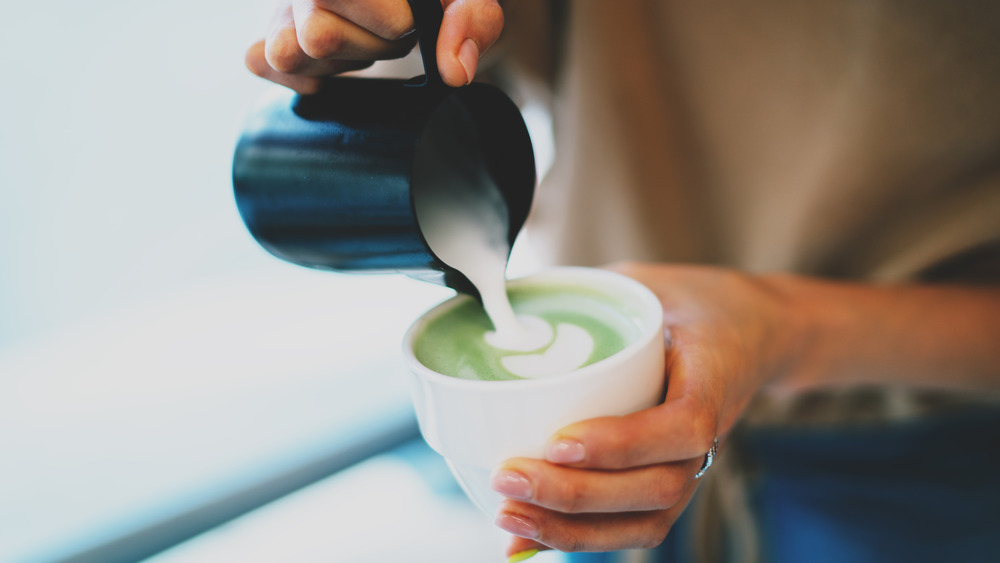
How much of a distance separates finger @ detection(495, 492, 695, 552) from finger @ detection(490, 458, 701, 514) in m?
0.02

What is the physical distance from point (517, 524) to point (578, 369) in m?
0.15

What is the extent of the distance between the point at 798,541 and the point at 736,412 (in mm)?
484

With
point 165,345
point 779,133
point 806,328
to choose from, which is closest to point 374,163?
point 806,328

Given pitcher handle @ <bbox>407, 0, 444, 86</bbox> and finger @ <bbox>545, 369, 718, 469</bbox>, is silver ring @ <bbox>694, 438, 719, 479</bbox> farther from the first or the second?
pitcher handle @ <bbox>407, 0, 444, 86</bbox>

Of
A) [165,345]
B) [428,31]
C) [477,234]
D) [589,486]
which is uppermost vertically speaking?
[428,31]

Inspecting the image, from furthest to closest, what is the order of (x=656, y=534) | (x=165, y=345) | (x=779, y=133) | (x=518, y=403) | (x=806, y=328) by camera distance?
(x=165, y=345), (x=779, y=133), (x=806, y=328), (x=656, y=534), (x=518, y=403)

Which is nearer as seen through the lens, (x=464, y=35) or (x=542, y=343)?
(x=464, y=35)

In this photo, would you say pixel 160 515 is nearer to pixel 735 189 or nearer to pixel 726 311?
pixel 726 311

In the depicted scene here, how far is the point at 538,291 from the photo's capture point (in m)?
0.75

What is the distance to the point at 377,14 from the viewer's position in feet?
1.72

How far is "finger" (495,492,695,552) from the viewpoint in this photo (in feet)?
1.77

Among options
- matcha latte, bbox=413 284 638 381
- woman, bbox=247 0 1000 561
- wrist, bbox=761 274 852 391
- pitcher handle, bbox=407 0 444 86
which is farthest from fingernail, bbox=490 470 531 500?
wrist, bbox=761 274 852 391

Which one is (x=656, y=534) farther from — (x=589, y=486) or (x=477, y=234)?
(x=477, y=234)

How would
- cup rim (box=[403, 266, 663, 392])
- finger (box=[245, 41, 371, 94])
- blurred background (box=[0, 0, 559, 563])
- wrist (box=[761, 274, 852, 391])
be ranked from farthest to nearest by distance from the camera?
blurred background (box=[0, 0, 559, 563]) < wrist (box=[761, 274, 852, 391]) < finger (box=[245, 41, 371, 94]) < cup rim (box=[403, 266, 663, 392])
